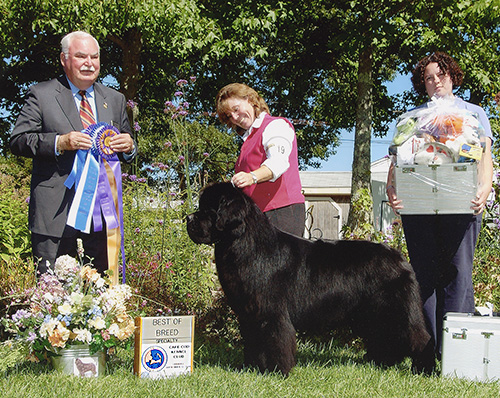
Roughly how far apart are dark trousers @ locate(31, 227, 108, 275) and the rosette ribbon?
0.09 meters

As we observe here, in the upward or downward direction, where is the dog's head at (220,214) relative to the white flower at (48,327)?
upward

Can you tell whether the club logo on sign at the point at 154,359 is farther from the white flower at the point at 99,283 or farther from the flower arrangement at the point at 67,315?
the white flower at the point at 99,283

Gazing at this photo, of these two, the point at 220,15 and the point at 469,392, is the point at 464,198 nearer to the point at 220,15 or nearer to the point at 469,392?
the point at 469,392

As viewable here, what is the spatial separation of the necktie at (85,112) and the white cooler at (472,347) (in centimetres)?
264

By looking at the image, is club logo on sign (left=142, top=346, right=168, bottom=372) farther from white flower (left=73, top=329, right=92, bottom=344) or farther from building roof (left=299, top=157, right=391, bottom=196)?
building roof (left=299, top=157, right=391, bottom=196)

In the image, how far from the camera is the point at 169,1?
29.2ft

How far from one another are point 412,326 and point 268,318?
966mm

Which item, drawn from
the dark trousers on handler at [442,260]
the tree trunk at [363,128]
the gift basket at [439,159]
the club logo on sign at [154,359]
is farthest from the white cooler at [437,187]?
the tree trunk at [363,128]

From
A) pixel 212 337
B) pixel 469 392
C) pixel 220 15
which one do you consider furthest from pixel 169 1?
pixel 469 392

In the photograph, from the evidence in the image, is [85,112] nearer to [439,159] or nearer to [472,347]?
[439,159]

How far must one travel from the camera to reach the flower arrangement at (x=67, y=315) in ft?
9.50

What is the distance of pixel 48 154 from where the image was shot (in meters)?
3.08

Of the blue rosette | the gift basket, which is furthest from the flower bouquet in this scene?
the blue rosette

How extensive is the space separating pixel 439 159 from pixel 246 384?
1.78 m
